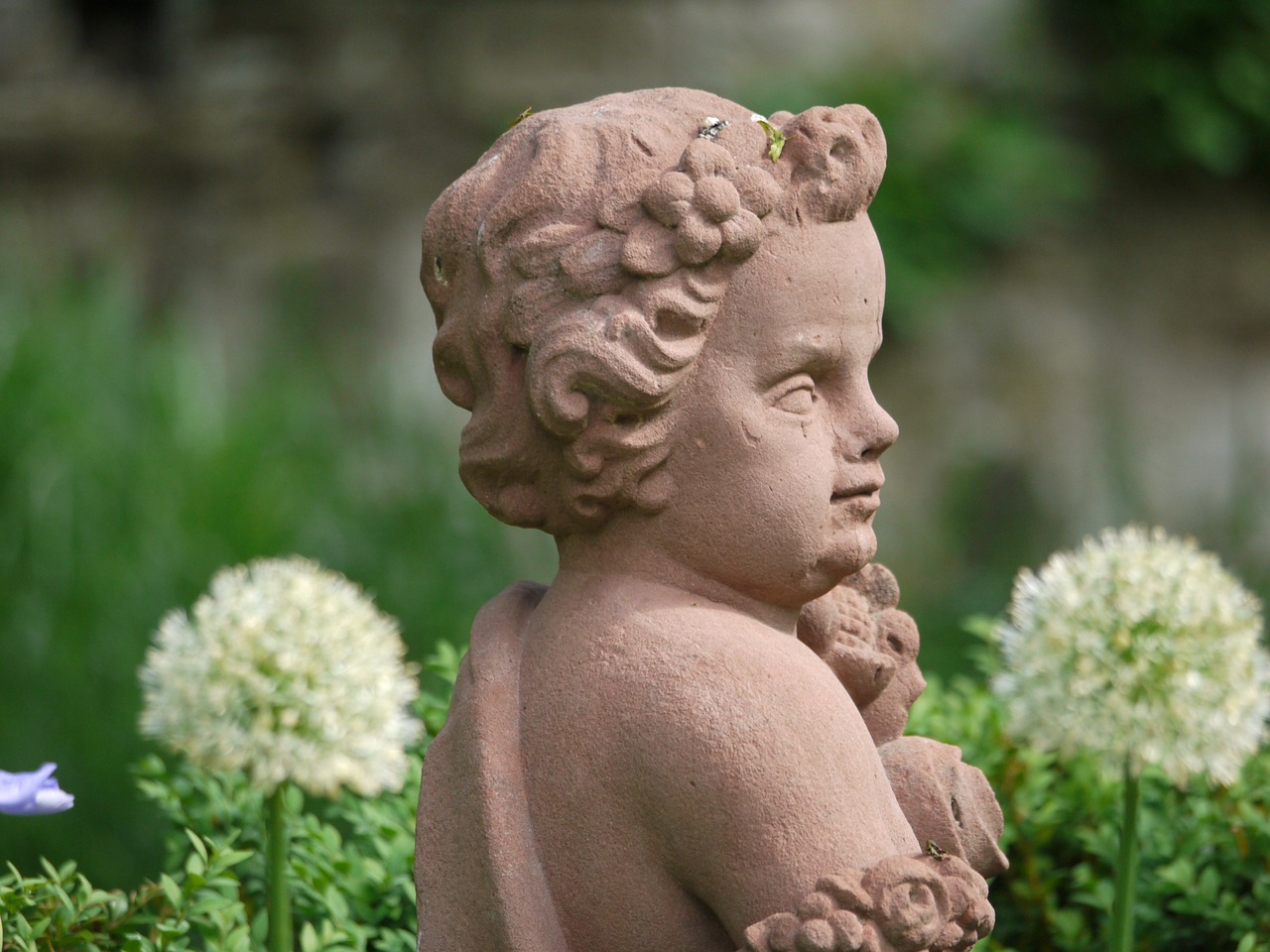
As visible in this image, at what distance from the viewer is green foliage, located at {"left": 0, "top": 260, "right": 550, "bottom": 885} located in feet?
14.6

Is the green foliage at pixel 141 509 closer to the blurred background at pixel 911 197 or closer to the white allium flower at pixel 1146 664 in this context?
the blurred background at pixel 911 197

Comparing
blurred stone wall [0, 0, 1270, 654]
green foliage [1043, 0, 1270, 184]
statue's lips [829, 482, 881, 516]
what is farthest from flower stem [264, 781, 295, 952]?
green foliage [1043, 0, 1270, 184]

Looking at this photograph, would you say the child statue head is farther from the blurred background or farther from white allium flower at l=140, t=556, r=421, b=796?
the blurred background

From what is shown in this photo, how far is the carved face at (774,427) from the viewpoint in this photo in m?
1.89

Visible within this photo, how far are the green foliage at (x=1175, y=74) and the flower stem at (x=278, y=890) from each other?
5551 mm

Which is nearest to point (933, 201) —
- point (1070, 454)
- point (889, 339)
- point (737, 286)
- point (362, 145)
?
point (889, 339)

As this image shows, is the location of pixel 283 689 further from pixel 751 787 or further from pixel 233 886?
pixel 751 787

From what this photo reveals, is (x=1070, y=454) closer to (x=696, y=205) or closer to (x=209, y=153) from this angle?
Result: (x=209, y=153)

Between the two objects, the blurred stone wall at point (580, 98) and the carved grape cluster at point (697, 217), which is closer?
the carved grape cluster at point (697, 217)

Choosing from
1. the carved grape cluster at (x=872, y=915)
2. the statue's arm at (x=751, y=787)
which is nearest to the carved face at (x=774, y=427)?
the statue's arm at (x=751, y=787)

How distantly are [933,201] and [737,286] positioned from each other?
5153mm

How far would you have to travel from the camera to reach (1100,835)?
9.36 feet

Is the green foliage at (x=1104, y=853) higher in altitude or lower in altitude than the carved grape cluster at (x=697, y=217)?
lower

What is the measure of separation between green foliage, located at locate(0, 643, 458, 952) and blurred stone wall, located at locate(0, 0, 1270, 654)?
4.13 metres
